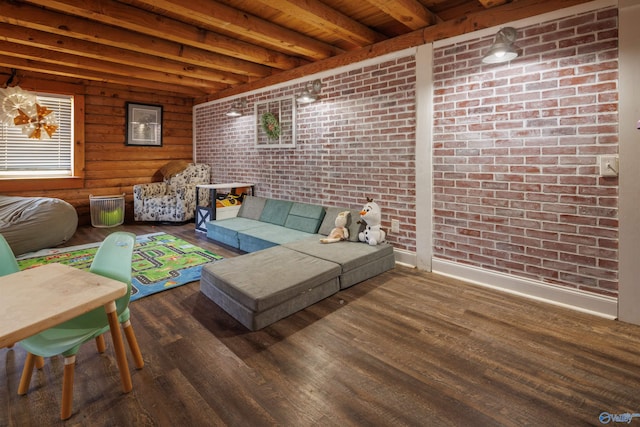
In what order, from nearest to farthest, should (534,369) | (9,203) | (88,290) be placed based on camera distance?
1. (88,290)
2. (534,369)
3. (9,203)

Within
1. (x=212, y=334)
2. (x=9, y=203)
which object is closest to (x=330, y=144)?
(x=212, y=334)

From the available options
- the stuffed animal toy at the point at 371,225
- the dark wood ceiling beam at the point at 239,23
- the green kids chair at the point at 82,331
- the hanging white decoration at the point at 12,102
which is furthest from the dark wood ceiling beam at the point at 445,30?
the hanging white decoration at the point at 12,102

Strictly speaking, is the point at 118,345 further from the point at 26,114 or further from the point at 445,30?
the point at 26,114

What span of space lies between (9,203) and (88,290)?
456 centimetres

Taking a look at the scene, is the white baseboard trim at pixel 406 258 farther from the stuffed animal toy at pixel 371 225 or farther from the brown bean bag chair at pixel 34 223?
the brown bean bag chair at pixel 34 223

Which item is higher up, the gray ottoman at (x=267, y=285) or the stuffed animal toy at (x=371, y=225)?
the stuffed animal toy at (x=371, y=225)

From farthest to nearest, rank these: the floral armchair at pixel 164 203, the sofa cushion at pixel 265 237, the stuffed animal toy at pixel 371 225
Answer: the floral armchair at pixel 164 203
the sofa cushion at pixel 265 237
the stuffed animal toy at pixel 371 225

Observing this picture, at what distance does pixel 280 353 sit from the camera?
6.66ft

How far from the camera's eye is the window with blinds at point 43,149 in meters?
5.15

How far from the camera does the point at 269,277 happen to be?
258cm

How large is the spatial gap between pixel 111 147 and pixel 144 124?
0.72 metres

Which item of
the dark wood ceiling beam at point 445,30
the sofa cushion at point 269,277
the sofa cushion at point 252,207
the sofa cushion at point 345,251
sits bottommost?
the sofa cushion at point 269,277

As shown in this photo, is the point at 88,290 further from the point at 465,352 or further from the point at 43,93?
the point at 43,93

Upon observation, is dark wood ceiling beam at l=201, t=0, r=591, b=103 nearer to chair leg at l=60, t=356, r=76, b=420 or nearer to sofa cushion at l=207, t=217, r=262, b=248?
sofa cushion at l=207, t=217, r=262, b=248
